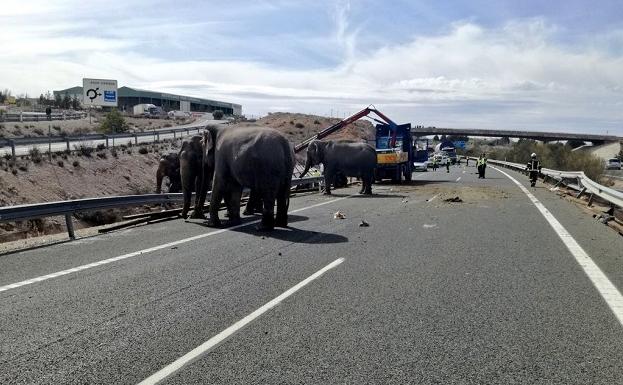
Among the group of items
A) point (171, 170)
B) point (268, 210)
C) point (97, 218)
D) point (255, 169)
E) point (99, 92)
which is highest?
point (99, 92)

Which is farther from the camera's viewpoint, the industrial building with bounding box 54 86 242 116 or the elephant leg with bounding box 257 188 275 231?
the industrial building with bounding box 54 86 242 116

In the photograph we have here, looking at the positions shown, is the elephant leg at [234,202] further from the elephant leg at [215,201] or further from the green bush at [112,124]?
the green bush at [112,124]

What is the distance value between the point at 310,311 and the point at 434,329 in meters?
1.32

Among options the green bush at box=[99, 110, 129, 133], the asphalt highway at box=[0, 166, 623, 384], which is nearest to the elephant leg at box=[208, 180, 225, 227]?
the asphalt highway at box=[0, 166, 623, 384]

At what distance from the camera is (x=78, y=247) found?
10.6m

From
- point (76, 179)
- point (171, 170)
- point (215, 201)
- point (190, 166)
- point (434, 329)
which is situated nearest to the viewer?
point (434, 329)

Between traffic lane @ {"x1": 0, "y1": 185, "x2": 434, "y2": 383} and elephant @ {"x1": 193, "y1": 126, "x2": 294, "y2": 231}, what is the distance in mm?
2284

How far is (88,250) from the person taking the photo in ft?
33.5

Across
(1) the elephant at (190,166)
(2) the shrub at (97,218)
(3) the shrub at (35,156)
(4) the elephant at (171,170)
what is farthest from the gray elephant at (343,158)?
(3) the shrub at (35,156)

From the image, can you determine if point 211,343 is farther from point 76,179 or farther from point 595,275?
point 76,179

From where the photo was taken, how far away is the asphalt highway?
4.73 m

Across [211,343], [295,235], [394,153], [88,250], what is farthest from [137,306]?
[394,153]

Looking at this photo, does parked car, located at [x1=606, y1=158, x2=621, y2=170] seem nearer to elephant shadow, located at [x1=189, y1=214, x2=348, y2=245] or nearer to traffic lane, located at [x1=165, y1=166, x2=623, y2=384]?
elephant shadow, located at [x1=189, y1=214, x2=348, y2=245]

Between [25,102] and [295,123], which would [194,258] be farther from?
[25,102]
